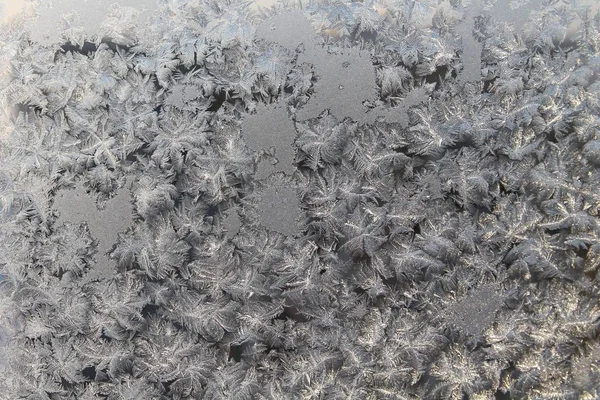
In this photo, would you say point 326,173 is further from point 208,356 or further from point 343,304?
point 208,356

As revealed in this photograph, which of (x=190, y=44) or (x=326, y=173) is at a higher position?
(x=190, y=44)

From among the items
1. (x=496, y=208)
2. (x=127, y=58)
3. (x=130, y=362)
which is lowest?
(x=130, y=362)

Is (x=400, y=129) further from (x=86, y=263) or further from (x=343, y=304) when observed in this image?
(x=86, y=263)

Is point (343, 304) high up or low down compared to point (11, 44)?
down

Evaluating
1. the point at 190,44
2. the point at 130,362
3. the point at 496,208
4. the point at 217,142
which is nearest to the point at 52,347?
the point at 130,362

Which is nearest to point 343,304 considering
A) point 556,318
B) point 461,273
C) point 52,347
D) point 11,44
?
point 461,273
